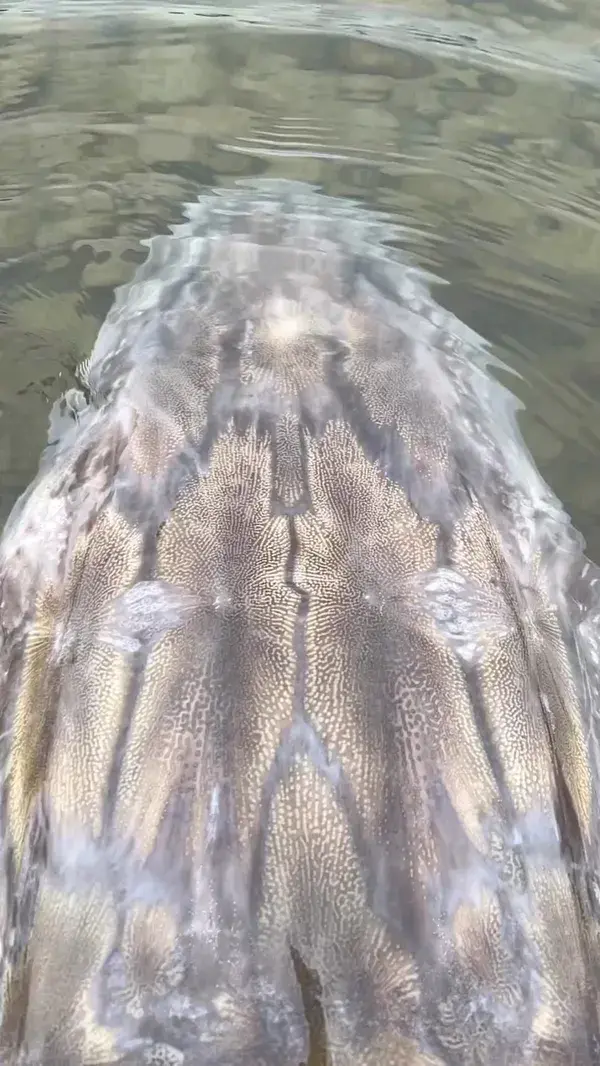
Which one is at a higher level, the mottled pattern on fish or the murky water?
the murky water

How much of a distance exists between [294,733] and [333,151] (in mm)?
2598

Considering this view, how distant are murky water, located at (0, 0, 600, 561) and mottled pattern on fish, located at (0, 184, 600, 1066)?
29.7 inches

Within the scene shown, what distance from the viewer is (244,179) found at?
347 cm

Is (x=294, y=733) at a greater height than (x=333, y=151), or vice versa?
(x=333, y=151)

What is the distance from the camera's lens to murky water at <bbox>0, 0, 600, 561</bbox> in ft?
10.0

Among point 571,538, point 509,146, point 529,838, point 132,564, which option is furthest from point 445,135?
point 529,838

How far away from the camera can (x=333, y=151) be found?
3588 millimetres

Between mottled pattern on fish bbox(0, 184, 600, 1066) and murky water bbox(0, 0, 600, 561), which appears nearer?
mottled pattern on fish bbox(0, 184, 600, 1066)

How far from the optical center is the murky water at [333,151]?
305 cm

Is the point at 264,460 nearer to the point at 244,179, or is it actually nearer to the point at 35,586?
the point at 35,586

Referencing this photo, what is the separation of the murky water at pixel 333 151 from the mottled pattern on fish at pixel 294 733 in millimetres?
756

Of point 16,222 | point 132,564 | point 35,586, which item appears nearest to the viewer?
point 132,564

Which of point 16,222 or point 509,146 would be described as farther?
point 509,146

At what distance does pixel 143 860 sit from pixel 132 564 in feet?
1.92
